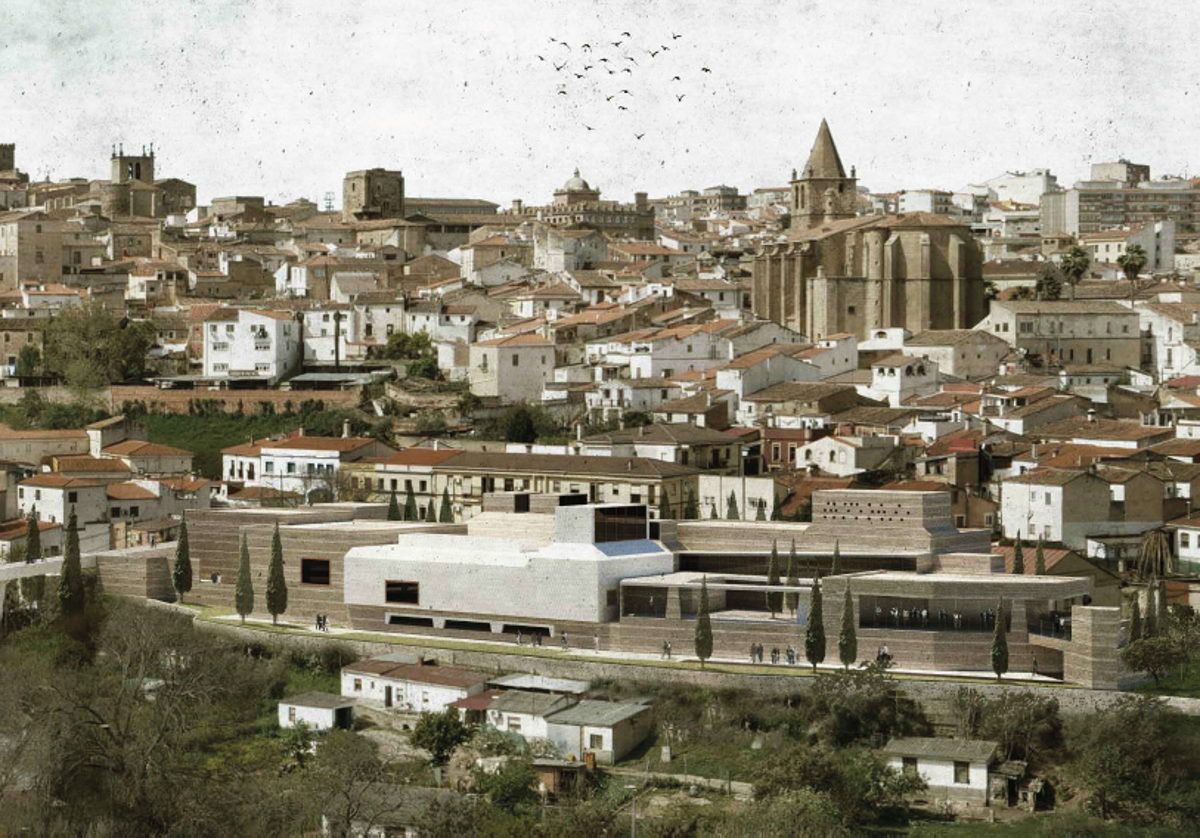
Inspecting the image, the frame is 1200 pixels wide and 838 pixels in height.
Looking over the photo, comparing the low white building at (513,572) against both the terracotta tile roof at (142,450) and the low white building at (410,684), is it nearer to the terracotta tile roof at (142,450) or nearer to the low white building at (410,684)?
the low white building at (410,684)

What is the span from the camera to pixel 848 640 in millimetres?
31547

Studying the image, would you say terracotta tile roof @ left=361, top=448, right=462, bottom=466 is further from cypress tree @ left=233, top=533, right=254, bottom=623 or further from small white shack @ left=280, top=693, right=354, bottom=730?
small white shack @ left=280, top=693, right=354, bottom=730

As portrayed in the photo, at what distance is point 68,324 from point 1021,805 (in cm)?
3635

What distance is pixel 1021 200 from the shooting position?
105 m

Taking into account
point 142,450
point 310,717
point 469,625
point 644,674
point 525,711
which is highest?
point 142,450

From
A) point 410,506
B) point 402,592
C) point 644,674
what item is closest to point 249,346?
point 410,506

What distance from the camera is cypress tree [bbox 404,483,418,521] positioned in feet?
139

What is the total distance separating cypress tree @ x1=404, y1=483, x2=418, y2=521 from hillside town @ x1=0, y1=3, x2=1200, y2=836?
0.25m

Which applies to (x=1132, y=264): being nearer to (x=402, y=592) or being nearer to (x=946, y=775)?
(x=402, y=592)

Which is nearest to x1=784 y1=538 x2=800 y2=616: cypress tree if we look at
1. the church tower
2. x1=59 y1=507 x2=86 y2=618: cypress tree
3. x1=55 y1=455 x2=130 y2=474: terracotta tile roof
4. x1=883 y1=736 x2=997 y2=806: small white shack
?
x1=883 y1=736 x2=997 y2=806: small white shack

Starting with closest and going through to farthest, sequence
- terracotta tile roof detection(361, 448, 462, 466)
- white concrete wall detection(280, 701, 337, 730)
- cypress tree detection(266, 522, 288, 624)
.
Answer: white concrete wall detection(280, 701, 337, 730)
cypress tree detection(266, 522, 288, 624)
terracotta tile roof detection(361, 448, 462, 466)

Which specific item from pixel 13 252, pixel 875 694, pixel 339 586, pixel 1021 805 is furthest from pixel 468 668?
pixel 13 252

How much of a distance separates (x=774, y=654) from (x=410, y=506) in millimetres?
12313

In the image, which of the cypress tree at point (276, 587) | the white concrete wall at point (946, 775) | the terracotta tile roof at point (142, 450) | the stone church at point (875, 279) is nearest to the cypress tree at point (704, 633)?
the white concrete wall at point (946, 775)
